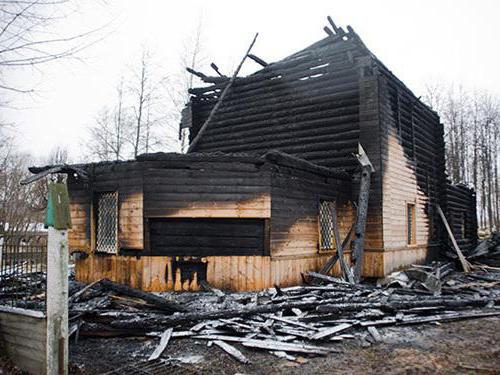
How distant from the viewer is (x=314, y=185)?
1334 centimetres

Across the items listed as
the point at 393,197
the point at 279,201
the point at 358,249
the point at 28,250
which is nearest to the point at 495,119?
the point at 393,197

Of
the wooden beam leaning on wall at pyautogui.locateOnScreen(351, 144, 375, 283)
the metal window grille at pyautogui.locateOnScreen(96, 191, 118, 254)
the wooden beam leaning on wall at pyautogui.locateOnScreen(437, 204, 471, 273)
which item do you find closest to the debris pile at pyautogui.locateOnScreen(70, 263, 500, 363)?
the wooden beam leaning on wall at pyautogui.locateOnScreen(351, 144, 375, 283)

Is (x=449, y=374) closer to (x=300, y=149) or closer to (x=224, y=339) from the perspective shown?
(x=224, y=339)

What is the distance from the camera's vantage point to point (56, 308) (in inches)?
211

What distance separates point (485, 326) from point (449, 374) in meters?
3.48

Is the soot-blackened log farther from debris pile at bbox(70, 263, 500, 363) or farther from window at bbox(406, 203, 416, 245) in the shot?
window at bbox(406, 203, 416, 245)

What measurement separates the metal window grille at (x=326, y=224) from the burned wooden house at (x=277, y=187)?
0.06 meters

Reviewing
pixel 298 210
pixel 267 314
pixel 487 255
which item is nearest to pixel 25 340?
pixel 267 314

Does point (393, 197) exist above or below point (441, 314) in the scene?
above

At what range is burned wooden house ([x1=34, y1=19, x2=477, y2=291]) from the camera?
36.9 feet

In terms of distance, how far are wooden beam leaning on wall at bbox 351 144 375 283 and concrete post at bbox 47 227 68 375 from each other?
32.7 feet

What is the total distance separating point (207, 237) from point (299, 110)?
25.9ft

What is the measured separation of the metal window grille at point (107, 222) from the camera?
12164 mm

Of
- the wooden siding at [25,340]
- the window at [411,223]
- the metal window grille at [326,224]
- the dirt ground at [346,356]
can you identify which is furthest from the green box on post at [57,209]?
the window at [411,223]
